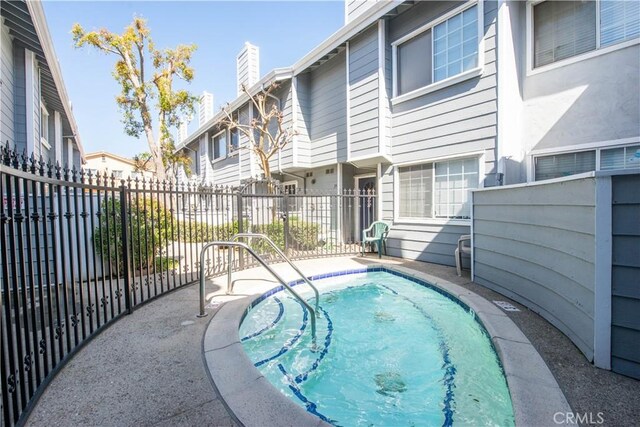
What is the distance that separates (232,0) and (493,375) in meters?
10.6

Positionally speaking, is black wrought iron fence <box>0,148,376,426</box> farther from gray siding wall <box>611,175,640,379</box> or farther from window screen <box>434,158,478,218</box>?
gray siding wall <box>611,175,640,379</box>

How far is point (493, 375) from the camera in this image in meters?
2.80

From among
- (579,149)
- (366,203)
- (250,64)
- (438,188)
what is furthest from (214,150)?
(579,149)

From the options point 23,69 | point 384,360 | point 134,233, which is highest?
point 23,69

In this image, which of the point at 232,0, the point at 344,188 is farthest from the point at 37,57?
the point at 344,188

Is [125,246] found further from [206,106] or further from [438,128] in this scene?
[206,106]

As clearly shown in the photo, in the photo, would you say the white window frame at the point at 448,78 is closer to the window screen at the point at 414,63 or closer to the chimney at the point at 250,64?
the window screen at the point at 414,63

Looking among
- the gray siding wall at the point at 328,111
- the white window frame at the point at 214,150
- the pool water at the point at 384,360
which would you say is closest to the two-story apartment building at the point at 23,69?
the pool water at the point at 384,360

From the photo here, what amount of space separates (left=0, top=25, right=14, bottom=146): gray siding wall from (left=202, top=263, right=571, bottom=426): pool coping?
5423 mm

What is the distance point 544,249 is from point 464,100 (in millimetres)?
3858

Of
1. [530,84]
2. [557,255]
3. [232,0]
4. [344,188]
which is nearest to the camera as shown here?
[557,255]

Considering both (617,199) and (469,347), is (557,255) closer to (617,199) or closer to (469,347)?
(617,199)

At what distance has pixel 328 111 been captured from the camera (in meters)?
9.96

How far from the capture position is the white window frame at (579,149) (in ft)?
15.4
